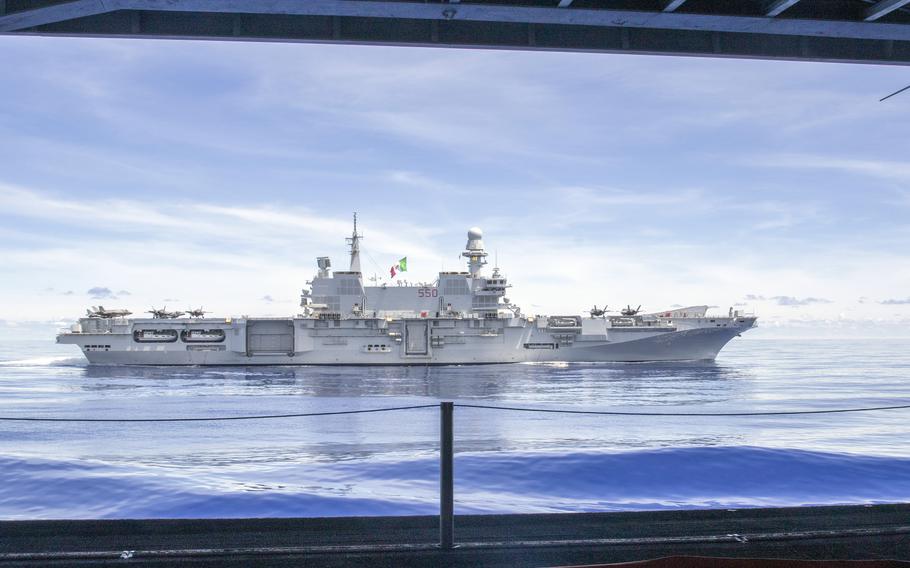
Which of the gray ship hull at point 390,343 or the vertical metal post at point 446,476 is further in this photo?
the gray ship hull at point 390,343

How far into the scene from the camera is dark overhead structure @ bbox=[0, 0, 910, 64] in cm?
533

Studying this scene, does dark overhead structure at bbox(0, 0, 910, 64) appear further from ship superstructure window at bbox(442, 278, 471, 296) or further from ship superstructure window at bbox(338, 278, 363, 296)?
ship superstructure window at bbox(338, 278, 363, 296)

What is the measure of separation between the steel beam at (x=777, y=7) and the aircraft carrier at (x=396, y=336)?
3735 cm

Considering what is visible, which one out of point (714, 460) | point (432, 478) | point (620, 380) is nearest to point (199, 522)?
point (432, 478)

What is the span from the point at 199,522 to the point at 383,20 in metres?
4.44

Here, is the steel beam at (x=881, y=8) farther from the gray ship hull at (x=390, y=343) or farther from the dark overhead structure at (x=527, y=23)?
the gray ship hull at (x=390, y=343)

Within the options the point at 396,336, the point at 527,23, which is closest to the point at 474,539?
the point at 527,23

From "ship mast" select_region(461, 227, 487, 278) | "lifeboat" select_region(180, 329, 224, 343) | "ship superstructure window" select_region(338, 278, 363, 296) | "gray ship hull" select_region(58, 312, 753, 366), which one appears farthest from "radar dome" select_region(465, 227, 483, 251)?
"lifeboat" select_region(180, 329, 224, 343)

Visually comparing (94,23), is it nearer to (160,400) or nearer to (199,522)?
(199,522)

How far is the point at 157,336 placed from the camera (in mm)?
42500

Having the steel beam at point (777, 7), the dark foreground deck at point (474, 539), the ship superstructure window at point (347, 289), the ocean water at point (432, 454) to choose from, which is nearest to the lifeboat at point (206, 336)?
the ship superstructure window at point (347, 289)

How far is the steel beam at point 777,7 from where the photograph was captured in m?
5.29

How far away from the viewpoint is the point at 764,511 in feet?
15.7

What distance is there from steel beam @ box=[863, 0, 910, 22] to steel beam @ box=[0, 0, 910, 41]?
63mm
